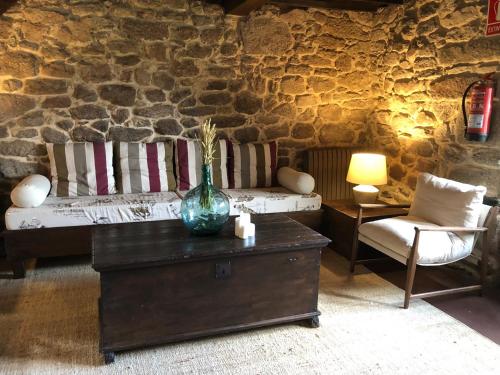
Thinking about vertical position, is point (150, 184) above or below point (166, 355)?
above

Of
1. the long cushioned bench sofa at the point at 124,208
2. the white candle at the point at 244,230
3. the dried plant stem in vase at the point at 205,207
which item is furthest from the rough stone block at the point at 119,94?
the white candle at the point at 244,230

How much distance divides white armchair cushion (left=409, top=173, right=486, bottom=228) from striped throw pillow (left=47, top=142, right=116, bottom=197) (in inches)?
102

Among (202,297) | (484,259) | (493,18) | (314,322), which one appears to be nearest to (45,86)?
(202,297)

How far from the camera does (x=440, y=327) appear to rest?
8.24 ft

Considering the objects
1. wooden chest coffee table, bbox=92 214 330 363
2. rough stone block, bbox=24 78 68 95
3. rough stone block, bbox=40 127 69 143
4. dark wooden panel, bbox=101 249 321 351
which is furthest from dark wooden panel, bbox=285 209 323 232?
rough stone block, bbox=24 78 68 95

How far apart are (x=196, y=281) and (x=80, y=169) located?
1.92 m

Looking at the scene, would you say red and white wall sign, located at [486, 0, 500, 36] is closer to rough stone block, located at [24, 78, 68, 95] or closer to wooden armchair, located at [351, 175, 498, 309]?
wooden armchair, located at [351, 175, 498, 309]

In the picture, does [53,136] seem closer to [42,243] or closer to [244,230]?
[42,243]

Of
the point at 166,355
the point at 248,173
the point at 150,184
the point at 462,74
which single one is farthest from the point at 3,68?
the point at 462,74

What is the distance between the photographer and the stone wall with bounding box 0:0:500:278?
3.39m

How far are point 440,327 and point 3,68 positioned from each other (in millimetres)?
3812

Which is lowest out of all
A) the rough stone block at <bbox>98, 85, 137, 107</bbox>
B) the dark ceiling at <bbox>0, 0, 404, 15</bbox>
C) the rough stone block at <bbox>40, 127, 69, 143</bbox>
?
the rough stone block at <bbox>40, 127, 69, 143</bbox>

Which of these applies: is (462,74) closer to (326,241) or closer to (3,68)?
(326,241)

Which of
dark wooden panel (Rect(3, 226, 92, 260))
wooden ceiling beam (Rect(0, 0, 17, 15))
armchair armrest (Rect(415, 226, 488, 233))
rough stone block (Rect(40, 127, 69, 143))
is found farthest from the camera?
rough stone block (Rect(40, 127, 69, 143))
